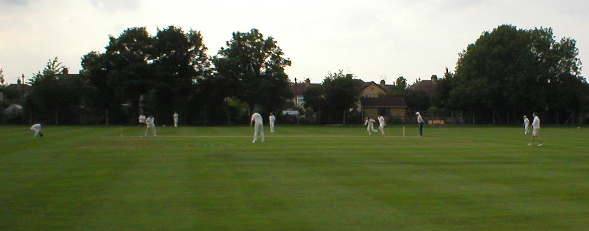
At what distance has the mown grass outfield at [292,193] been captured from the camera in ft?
26.9

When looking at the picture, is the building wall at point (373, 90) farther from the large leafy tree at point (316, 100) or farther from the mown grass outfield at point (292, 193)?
the mown grass outfield at point (292, 193)

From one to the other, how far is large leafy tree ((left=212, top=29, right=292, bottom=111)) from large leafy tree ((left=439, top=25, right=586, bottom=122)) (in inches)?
882

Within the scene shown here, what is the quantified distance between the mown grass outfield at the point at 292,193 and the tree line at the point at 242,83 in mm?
42950

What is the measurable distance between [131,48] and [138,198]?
171ft

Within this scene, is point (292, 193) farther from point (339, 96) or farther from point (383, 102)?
point (383, 102)

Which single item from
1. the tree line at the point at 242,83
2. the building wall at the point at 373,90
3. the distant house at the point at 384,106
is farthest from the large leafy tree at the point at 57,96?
the building wall at the point at 373,90

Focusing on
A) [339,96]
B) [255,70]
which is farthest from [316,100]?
[255,70]

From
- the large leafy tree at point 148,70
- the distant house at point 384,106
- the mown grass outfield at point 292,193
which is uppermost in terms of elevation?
the large leafy tree at point 148,70

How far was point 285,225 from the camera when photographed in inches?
315

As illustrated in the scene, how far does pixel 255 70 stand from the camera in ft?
208

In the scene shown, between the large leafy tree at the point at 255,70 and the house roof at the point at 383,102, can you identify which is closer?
the large leafy tree at the point at 255,70

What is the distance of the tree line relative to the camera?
5956cm

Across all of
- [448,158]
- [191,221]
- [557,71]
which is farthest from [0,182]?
[557,71]

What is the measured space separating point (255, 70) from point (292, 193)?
5337cm
